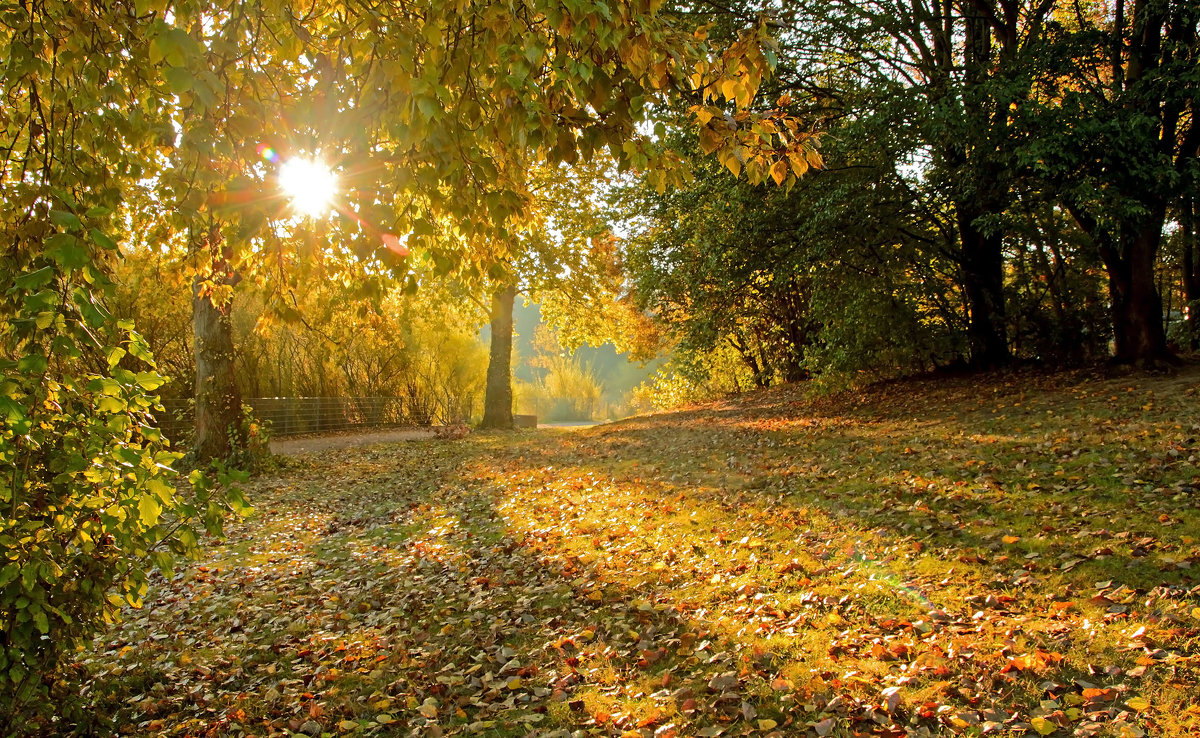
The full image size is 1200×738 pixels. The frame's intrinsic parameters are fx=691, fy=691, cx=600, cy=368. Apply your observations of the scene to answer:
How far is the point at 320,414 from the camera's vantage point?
2230 cm

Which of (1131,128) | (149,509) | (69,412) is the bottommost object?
(149,509)

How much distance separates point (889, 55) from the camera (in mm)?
13133

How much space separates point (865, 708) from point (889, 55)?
13.1 meters

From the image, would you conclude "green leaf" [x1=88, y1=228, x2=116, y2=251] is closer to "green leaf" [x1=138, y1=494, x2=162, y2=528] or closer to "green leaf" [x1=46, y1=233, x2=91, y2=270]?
"green leaf" [x1=46, y1=233, x2=91, y2=270]

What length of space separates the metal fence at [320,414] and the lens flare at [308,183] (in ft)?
47.1

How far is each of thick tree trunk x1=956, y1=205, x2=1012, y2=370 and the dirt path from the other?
14.7 meters

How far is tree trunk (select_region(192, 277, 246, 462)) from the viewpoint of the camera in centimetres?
1227

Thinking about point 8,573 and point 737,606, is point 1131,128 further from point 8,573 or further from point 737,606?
point 8,573

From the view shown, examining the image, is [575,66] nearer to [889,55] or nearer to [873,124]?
[873,124]

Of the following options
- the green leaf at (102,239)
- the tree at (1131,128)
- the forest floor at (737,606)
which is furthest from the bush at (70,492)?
the tree at (1131,128)

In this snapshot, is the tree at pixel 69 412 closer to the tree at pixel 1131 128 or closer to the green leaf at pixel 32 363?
the green leaf at pixel 32 363

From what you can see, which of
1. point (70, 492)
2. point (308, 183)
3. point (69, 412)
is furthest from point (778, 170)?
point (70, 492)

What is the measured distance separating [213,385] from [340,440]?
325 inches

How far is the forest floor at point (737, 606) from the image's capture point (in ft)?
11.4
